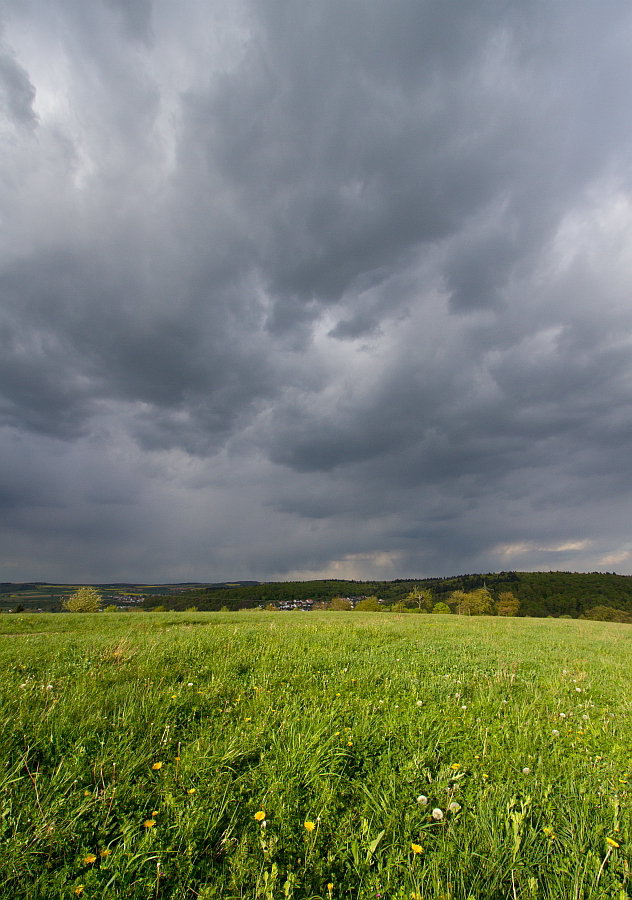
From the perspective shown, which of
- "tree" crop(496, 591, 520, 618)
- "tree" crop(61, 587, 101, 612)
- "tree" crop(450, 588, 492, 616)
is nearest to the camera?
"tree" crop(61, 587, 101, 612)

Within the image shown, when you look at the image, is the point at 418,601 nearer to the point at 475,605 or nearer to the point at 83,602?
the point at 475,605

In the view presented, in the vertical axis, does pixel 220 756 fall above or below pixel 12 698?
below

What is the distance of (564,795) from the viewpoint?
14.3ft

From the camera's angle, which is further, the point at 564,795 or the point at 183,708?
the point at 183,708

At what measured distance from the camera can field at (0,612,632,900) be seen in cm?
320

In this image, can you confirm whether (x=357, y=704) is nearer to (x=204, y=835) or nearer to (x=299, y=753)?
(x=299, y=753)

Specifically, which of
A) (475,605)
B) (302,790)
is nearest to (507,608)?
(475,605)

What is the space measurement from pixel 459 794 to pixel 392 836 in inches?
40.9

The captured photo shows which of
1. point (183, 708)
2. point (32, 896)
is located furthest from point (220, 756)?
point (32, 896)

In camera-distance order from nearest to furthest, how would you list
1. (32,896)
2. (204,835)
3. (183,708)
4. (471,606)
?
(32,896) < (204,835) < (183,708) < (471,606)

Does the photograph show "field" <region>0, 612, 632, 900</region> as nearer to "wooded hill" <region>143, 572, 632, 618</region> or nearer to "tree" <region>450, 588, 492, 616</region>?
"tree" <region>450, 588, 492, 616</region>

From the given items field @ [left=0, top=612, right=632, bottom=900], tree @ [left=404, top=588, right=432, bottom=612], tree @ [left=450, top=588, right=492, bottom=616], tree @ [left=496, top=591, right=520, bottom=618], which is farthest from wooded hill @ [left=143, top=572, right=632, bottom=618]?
field @ [left=0, top=612, right=632, bottom=900]

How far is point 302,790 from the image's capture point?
420 cm

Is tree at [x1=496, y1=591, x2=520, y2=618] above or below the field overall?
below
